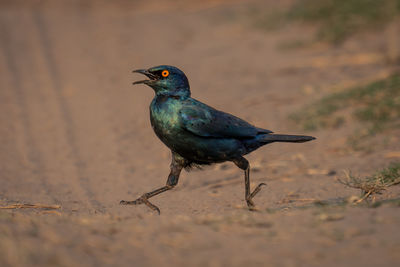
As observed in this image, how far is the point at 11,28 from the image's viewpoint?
14.8 m

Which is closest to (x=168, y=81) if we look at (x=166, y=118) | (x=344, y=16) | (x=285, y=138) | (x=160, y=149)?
(x=166, y=118)

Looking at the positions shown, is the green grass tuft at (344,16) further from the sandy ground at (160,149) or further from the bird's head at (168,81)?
the bird's head at (168,81)

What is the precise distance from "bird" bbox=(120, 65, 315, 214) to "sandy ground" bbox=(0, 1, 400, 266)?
43 centimetres

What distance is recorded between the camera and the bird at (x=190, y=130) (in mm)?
4766

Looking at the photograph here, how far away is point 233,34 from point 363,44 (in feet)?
10.2

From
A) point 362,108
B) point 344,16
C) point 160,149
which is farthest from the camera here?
point 344,16

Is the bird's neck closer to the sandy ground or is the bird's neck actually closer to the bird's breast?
the bird's breast

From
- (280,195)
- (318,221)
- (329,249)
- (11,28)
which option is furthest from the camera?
(11,28)

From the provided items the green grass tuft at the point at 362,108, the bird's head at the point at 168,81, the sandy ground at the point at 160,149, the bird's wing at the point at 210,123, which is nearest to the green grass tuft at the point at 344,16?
the sandy ground at the point at 160,149

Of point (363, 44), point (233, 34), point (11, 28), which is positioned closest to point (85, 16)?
point (11, 28)

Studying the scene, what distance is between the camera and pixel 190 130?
4.75 meters

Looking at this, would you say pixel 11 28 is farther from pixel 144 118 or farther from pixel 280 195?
pixel 280 195

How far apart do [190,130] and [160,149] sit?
115 inches

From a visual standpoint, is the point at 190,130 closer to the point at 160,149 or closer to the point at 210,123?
the point at 210,123
